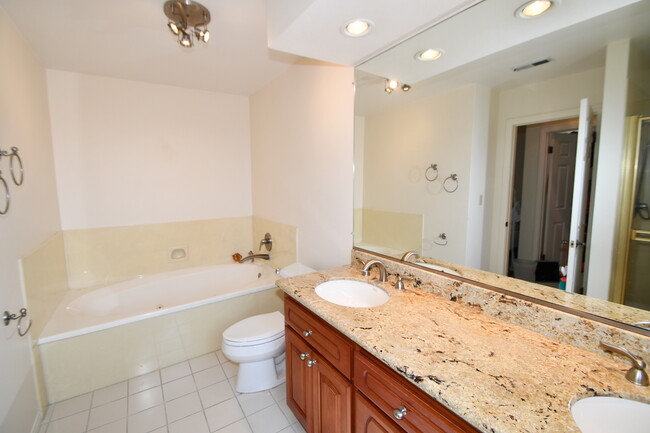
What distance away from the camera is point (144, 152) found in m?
2.82

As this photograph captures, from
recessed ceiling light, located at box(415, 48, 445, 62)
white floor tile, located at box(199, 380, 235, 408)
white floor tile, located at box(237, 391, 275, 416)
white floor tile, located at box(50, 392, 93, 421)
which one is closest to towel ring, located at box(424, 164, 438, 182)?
recessed ceiling light, located at box(415, 48, 445, 62)

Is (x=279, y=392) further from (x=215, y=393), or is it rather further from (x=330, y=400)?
(x=330, y=400)

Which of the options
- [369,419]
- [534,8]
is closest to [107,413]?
[369,419]

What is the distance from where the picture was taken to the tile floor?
1674 mm

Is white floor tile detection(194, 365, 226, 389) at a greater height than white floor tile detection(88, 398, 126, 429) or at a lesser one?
greater

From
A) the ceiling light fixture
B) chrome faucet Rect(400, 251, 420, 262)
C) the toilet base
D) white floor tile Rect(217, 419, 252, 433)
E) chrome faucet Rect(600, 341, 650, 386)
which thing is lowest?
white floor tile Rect(217, 419, 252, 433)

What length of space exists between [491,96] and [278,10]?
1.08 m

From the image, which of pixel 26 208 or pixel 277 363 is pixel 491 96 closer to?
pixel 277 363

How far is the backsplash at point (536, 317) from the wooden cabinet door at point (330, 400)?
0.62 meters

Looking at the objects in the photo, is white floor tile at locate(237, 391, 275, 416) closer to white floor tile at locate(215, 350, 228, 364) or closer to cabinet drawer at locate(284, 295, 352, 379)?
white floor tile at locate(215, 350, 228, 364)

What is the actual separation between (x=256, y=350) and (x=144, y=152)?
7.45 ft

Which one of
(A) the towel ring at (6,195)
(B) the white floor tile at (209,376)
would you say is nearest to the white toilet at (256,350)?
(B) the white floor tile at (209,376)

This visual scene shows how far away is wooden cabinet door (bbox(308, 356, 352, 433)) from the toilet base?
677 mm

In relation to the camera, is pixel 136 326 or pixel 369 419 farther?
pixel 136 326
